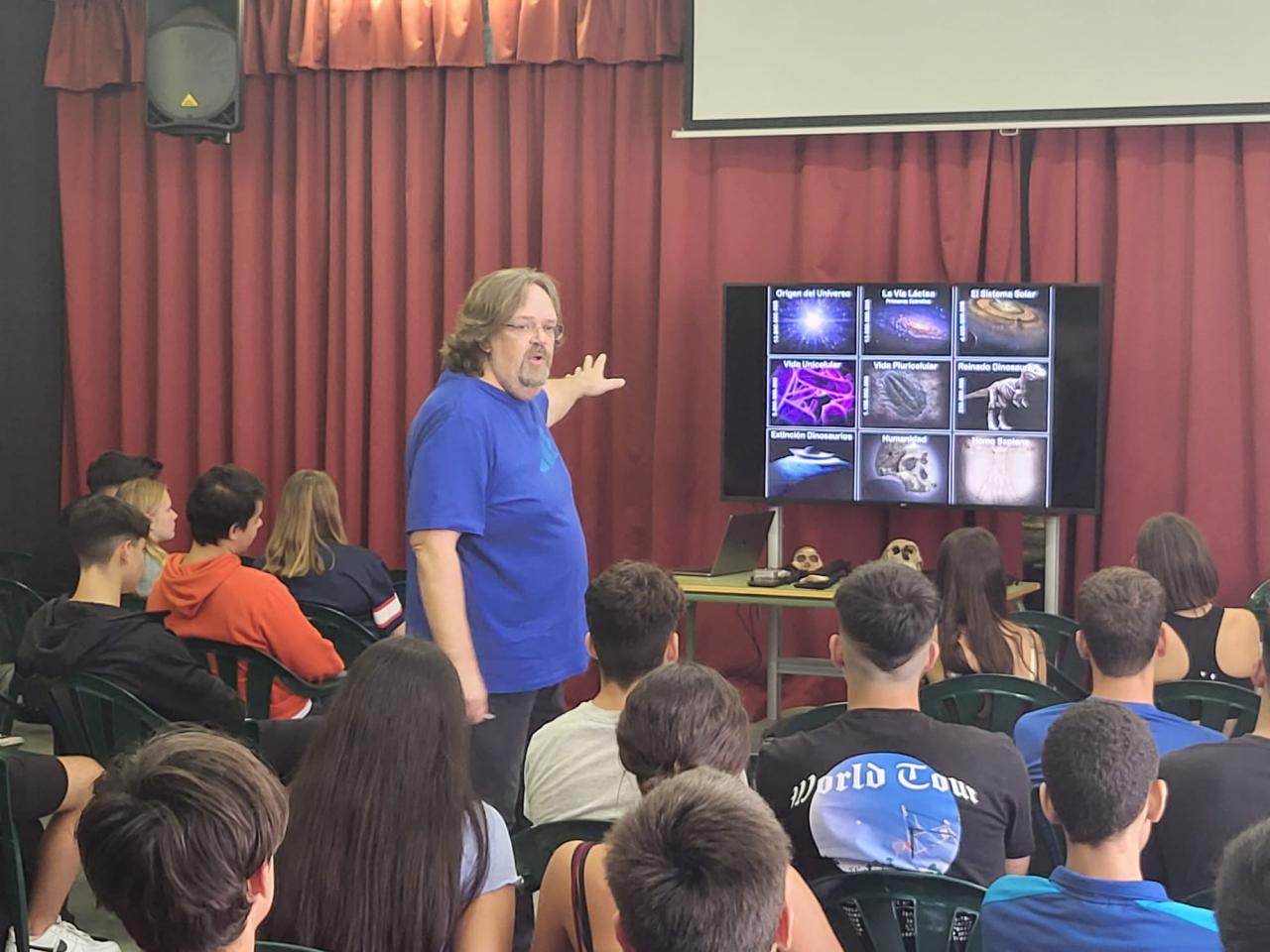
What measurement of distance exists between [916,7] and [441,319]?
2.13 metres

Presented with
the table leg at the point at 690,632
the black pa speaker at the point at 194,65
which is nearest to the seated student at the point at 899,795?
the table leg at the point at 690,632

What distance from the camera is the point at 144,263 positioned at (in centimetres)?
621

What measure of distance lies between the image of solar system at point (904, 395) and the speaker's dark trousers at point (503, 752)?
223 centimetres

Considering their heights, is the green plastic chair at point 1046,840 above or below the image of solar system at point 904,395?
below

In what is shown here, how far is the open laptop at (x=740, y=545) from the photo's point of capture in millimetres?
4914

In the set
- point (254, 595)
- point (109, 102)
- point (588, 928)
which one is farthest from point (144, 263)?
point (588, 928)

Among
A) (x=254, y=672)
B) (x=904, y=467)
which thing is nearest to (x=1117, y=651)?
(x=254, y=672)

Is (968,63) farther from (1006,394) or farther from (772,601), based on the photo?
(772,601)

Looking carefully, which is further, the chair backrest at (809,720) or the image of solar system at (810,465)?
the image of solar system at (810,465)

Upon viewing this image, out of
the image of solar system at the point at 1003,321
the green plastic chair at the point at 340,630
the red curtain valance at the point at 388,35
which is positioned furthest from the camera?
the red curtain valance at the point at 388,35

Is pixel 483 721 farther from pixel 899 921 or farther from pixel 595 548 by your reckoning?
pixel 595 548

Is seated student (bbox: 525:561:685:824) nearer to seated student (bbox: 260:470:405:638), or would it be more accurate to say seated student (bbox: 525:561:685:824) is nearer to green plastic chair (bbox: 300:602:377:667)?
green plastic chair (bbox: 300:602:377:667)

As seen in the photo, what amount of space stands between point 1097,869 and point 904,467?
321cm

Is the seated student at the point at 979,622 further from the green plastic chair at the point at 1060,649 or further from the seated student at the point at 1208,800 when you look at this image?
the seated student at the point at 1208,800
